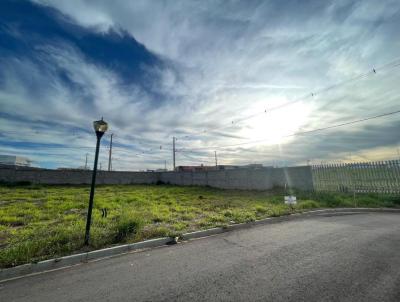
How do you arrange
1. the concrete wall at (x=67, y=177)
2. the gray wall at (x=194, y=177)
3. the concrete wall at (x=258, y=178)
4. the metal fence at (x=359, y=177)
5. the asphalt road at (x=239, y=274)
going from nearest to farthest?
1. the asphalt road at (x=239, y=274)
2. the metal fence at (x=359, y=177)
3. the concrete wall at (x=258, y=178)
4. the gray wall at (x=194, y=177)
5. the concrete wall at (x=67, y=177)

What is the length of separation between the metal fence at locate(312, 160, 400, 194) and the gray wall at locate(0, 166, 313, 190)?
37.0 inches

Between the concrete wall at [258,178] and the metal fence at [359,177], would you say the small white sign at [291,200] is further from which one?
the concrete wall at [258,178]

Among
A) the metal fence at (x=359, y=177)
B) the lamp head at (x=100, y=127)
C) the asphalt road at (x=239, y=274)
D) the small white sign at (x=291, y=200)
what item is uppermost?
the lamp head at (x=100, y=127)

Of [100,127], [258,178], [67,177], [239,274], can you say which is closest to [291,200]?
[239,274]

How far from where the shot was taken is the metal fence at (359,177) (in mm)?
11461

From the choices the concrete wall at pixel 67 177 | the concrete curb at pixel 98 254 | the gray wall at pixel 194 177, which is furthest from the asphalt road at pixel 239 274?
the concrete wall at pixel 67 177

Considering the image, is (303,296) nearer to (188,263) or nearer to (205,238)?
(188,263)

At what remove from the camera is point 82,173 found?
86.2 ft

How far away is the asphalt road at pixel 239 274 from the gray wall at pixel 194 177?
1121 cm

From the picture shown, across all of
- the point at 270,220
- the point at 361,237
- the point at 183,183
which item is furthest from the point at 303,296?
the point at 183,183

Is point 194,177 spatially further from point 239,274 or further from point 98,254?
point 239,274

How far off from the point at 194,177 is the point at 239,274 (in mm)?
22431

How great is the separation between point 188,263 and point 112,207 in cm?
735

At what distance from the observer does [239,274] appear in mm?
3324
